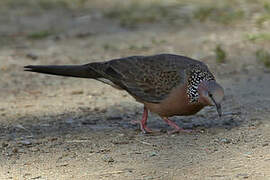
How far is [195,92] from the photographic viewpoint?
215 inches

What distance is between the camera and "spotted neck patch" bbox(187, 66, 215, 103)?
5.48 m

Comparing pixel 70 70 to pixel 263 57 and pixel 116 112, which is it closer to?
pixel 116 112

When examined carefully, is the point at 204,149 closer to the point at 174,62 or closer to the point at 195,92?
the point at 195,92

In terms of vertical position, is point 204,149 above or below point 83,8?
below

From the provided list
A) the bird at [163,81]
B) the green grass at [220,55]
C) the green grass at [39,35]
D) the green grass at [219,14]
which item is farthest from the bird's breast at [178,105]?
the green grass at [219,14]

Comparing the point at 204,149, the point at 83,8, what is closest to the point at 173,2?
the point at 83,8

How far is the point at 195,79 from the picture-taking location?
5.55 meters

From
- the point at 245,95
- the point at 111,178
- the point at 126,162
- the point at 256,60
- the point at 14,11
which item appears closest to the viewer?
the point at 111,178

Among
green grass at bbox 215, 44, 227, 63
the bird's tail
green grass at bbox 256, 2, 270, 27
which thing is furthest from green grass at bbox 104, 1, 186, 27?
the bird's tail

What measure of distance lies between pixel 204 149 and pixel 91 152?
94 cm

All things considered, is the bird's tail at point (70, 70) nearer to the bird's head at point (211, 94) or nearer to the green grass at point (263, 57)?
the bird's head at point (211, 94)

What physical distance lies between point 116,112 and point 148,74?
0.94 metres

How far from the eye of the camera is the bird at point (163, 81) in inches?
216

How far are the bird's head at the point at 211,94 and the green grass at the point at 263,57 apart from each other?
119 inches
